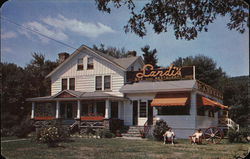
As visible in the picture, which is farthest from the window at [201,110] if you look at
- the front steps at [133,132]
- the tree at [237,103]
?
the front steps at [133,132]

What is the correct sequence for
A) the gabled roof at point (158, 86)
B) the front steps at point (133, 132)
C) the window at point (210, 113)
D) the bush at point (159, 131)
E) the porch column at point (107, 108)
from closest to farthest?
1. the bush at point (159, 131)
2. the gabled roof at point (158, 86)
3. the front steps at point (133, 132)
4. the porch column at point (107, 108)
5. the window at point (210, 113)

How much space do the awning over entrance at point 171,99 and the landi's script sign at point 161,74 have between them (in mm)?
1253

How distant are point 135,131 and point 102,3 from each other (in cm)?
1231

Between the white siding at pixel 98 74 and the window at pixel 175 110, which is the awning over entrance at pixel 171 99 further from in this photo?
the white siding at pixel 98 74

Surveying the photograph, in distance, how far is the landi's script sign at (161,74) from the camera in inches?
693

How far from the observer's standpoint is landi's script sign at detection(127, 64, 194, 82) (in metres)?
17.6

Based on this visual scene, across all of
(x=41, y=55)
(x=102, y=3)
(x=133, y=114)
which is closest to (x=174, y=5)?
(x=102, y=3)

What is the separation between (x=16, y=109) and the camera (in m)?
6.07

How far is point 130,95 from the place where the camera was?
19.7 meters

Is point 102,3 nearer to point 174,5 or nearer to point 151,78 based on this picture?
point 174,5

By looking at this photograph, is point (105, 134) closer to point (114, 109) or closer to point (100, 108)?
point (114, 109)

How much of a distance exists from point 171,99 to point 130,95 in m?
3.63

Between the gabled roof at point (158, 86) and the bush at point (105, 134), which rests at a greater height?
the gabled roof at point (158, 86)

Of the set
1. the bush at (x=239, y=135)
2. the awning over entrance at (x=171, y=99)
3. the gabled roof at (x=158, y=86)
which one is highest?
the gabled roof at (x=158, y=86)
